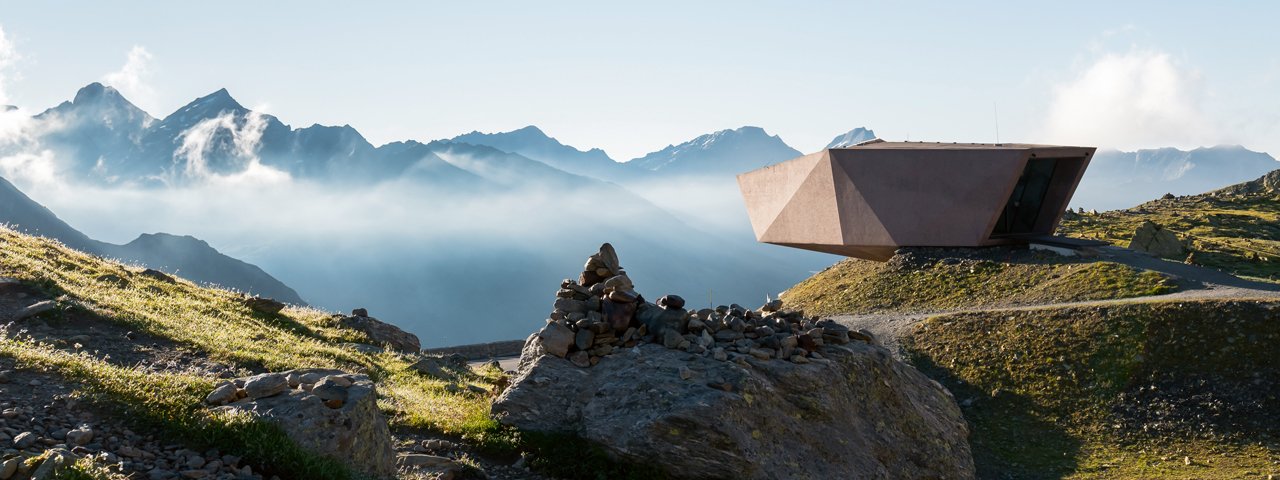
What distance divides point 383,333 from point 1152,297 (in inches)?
869

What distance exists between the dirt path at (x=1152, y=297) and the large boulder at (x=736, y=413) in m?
8.12

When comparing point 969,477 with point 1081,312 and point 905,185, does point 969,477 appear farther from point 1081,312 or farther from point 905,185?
point 905,185

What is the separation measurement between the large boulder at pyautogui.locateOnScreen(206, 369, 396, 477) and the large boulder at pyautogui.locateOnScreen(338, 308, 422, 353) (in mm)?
13613

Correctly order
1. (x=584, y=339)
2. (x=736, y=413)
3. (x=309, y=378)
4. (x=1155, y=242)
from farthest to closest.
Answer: (x=1155, y=242), (x=584, y=339), (x=736, y=413), (x=309, y=378)

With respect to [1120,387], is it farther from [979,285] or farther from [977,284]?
[977,284]

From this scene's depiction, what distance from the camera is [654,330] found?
1249 centimetres

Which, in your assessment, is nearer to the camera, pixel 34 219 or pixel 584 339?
pixel 584 339

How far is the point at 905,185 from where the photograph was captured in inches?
1237

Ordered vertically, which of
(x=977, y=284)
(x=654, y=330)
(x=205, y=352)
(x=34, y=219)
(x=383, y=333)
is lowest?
(x=383, y=333)

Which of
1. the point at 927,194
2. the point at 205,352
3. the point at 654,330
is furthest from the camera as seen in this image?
the point at 927,194

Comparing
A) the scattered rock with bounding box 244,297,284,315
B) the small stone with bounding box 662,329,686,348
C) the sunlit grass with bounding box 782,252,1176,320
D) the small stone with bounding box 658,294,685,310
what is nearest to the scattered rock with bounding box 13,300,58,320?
the scattered rock with bounding box 244,297,284,315

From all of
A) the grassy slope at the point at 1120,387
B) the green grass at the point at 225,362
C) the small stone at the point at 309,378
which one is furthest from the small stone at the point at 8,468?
the grassy slope at the point at 1120,387

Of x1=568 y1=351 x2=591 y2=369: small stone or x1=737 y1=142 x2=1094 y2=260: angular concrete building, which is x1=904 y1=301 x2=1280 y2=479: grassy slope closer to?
x1=568 y1=351 x2=591 y2=369: small stone

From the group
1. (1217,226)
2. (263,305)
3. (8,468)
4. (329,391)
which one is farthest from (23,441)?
(1217,226)
